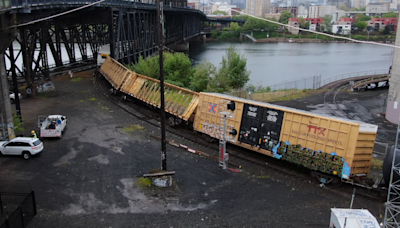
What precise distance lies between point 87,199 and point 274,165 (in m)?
9.50

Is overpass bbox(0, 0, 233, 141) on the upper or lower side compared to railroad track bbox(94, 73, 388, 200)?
upper

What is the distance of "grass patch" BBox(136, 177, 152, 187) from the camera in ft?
53.8

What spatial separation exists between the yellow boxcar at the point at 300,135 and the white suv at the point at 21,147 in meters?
9.90

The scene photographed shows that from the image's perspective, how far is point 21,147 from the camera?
19250 millimetres

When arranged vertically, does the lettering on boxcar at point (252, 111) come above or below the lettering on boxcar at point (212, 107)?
above

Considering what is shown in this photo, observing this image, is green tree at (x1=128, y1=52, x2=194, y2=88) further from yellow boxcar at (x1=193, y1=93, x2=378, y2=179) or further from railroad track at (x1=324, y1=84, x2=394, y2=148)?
yellow boxcar at (x1=193, y1=93, x2=378, y2=179)

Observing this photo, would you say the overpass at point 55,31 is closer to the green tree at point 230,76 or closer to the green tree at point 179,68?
the green tree at point 179,68

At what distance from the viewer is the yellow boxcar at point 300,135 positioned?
16047 millimetres

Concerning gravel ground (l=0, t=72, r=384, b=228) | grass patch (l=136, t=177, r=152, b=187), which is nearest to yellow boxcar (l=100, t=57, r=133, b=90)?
gravel ground (l=0, t=72, r=384, b=228)

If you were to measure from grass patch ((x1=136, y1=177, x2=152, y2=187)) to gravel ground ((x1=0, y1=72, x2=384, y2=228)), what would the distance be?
17cm

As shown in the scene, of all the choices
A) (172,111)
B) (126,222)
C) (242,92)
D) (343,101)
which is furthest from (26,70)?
(343,101)

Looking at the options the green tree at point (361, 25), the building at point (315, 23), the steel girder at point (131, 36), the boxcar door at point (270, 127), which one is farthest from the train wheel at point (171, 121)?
the building at point (315, 23)

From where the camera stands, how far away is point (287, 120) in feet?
59.6

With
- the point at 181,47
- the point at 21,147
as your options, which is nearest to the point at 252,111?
the point at 21,147
